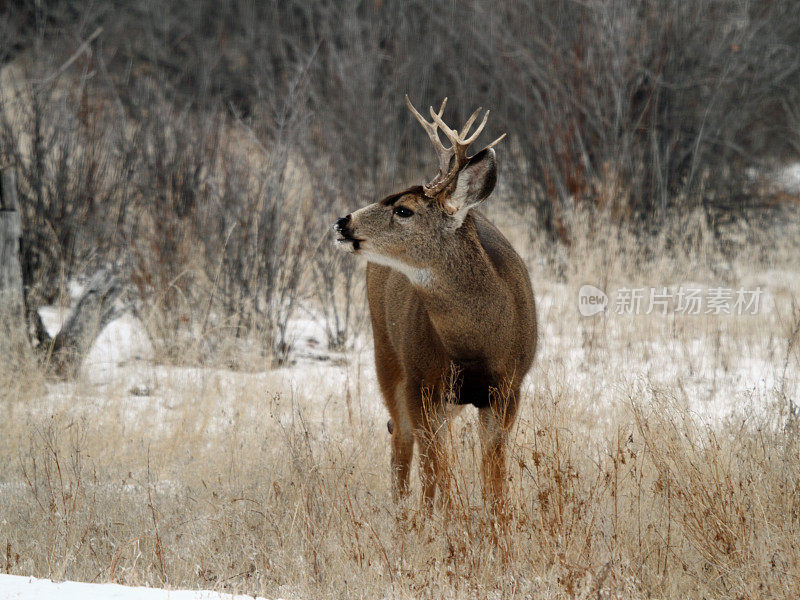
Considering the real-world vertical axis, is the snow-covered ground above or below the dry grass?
below

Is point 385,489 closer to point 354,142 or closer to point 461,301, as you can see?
point 461,301

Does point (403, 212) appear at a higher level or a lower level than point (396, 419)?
higher

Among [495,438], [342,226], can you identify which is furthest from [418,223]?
[495,438]

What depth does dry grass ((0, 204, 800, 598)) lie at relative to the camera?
313 cm

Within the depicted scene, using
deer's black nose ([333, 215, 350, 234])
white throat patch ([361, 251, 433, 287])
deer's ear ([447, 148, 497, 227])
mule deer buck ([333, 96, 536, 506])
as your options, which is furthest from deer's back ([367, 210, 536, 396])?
deer's black nose ([333, 215, 350, 234])

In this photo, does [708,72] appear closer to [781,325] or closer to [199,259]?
[781,325]

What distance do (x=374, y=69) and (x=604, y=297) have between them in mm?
5284

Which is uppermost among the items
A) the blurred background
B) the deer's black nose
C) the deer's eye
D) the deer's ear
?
the blurred background

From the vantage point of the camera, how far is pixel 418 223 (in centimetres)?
350

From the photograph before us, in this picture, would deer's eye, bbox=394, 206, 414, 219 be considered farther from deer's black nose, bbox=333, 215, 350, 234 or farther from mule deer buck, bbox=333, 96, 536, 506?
deer's black nose, bbox=333, 215, 350, 234

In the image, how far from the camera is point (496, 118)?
11875mm

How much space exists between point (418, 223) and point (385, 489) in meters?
1.59

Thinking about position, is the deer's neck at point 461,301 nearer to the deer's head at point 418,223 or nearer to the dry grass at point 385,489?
the deer's head at point 418,223

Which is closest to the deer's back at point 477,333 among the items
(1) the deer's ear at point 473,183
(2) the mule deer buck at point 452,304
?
(2) the mule deer buck at point 452,304
